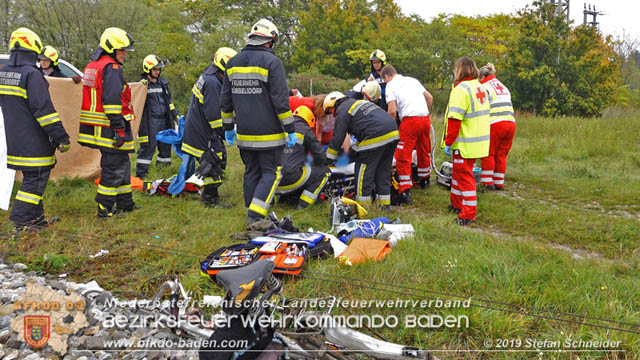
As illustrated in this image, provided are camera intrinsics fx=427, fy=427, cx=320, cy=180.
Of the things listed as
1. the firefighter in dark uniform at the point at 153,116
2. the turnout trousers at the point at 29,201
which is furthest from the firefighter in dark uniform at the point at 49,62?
the turnout trousers at the point at 29,201

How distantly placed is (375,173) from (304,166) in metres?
0.98

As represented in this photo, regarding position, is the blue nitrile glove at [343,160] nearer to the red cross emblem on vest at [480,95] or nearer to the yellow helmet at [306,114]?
the yellow helmet at [306,114]

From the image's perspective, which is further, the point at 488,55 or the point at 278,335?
the point at 488,55

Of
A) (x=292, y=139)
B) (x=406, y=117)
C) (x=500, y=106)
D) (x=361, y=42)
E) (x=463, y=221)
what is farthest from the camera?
(x=361, y=42)

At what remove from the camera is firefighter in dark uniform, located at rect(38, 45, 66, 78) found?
7074 millimetres

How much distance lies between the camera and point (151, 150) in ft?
25.9

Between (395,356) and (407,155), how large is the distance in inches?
166

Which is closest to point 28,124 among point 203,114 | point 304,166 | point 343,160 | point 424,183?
point 203,114

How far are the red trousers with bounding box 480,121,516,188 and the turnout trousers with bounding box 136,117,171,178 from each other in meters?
5.74

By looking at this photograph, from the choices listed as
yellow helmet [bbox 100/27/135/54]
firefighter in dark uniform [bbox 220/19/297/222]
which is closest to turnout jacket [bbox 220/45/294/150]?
firefighter in dark uniform [bbox 220/19/297/222]

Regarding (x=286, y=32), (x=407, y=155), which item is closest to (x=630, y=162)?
(x=407, y=155)

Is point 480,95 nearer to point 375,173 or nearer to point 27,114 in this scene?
point 375,173

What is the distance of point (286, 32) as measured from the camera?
33094mm

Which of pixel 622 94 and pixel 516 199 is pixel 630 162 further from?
pixel 622 94
